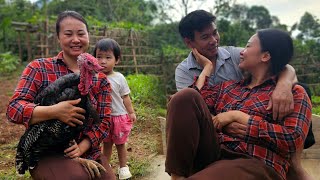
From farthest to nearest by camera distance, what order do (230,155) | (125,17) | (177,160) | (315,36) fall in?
(125,17) → (315,36) → (230,155) → (177,160)

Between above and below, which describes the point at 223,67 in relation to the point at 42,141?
above

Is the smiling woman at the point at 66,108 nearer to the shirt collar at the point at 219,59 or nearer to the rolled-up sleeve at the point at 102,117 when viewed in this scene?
the rolled-up sleeve at the point at 102,117

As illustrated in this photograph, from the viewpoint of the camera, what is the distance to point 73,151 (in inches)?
86.9

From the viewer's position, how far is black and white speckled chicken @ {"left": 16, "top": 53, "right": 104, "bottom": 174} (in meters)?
2.14

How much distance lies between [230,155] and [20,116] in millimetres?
1356

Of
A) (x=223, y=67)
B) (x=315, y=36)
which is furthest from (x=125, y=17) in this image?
(x=223, y=67)

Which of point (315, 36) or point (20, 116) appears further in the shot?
point (315, 36)

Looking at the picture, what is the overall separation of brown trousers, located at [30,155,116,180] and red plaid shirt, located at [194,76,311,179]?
0.96 m

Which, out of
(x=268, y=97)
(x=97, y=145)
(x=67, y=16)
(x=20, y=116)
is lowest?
(x=97, y=145)

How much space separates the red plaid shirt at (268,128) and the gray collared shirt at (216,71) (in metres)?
0.44

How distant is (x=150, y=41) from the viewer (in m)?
15.5

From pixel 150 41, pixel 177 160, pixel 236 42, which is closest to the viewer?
pixel 177 160

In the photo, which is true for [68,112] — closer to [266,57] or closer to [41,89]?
[41,89]

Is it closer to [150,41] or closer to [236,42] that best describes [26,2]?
[150,41]
